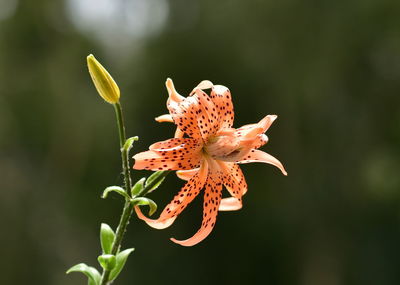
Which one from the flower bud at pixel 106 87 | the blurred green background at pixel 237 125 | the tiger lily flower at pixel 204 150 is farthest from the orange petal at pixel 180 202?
the blurred green background at pixel 237 125

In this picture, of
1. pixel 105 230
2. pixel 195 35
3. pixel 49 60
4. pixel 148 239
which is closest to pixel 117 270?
pixel 105 230

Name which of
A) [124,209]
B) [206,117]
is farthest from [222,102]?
[124,209]

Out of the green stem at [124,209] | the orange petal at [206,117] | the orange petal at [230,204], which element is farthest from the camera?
the orange petal at [230,204]

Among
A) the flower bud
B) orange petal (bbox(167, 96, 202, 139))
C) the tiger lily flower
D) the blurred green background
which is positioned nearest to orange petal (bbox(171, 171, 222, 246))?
the tiger lily flower

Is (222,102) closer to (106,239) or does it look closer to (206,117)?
(206,117)

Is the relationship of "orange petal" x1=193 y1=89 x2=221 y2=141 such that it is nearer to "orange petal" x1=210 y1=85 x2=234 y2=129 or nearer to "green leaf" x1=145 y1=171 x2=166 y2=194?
"orange petal" x1=210 y1=85 x2=234 y2=129

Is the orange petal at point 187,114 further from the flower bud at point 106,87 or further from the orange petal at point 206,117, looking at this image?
the flower bud at point 106,87

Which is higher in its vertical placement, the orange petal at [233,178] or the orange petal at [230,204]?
the orange petal at [233,178]

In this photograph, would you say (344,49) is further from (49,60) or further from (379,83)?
(49,60)
